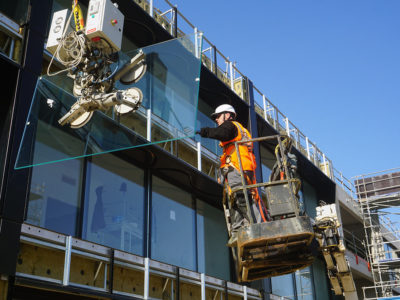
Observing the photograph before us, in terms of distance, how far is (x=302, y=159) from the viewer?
74.0 ft

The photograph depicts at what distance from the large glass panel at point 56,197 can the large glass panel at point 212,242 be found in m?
5.04

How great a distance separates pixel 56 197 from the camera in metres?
10.5

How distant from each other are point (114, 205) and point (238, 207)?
474 centimetres

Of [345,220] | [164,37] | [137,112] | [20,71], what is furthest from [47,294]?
[345,220]

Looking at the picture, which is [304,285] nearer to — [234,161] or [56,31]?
[234,161]

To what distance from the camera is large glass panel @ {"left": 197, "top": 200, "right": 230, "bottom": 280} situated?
15.1 metres

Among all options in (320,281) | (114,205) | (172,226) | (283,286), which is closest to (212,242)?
(172,226)

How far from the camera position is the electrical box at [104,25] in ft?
21.8

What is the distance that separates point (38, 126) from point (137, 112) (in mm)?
1289

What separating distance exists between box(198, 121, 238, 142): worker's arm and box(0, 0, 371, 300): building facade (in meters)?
0.58

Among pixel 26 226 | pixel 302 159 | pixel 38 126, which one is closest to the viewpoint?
pixel 38 126

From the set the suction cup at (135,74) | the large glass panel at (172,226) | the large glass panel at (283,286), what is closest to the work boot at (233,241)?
the suction cup at (135,74)

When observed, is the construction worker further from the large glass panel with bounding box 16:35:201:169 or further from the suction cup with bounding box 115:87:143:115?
the suction cup with bounding box 115:87:143:115

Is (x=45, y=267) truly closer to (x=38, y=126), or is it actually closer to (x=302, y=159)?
(x=38, y=126)
